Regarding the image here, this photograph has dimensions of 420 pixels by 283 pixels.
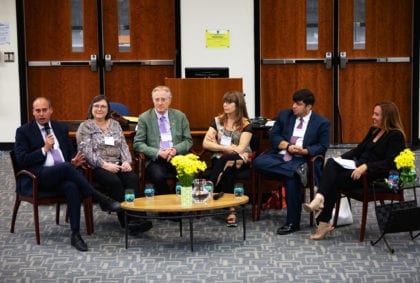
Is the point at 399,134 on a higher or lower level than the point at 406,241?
higher

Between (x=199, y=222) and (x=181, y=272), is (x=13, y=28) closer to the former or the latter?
(x=199, y=222)

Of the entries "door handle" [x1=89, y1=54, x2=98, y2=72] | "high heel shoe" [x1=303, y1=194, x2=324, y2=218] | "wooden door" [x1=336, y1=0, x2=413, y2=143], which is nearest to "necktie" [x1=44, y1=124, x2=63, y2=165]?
"high heel shoe" [x1=303, y1=194, x2=324, y2=218]

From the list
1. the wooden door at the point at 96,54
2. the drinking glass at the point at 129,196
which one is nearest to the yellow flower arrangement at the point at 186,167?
the drinking glass at the point at 129,196

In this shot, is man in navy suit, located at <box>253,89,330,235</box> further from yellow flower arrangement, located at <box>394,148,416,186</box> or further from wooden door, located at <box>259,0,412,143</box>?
wooden door, located at <box>259,0,412,143</box>

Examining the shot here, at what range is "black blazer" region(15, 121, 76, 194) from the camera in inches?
227

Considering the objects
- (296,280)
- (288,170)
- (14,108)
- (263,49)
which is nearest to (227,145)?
(288,170)

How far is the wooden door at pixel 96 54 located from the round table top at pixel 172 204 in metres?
4.38

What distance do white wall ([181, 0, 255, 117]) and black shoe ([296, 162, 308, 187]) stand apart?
13.1ft

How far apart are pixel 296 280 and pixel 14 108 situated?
20.8 feet

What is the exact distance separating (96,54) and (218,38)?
1647 mm

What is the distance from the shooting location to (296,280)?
4805 mm

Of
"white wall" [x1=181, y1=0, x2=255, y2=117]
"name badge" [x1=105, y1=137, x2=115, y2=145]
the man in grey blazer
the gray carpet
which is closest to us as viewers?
the gray carpet

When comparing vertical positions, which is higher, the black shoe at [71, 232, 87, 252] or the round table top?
the round table top

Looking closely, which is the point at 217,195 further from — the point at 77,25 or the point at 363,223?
the point at 77,25
